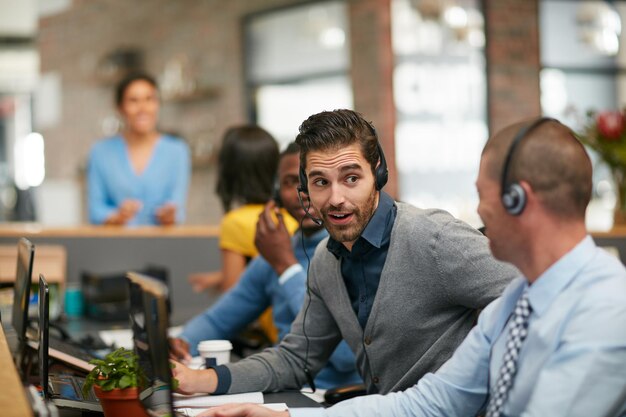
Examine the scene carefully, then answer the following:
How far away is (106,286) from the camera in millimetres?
3914

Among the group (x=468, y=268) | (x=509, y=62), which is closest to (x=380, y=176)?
(x=468, y=268)

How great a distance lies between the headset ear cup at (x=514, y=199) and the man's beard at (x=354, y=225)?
2.11 feet

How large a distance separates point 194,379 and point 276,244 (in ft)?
2.33

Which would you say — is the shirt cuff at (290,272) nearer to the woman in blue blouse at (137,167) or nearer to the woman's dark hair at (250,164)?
the woman's dark hair at (250,164)

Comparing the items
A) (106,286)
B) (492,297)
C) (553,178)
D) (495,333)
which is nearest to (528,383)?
(495,333)

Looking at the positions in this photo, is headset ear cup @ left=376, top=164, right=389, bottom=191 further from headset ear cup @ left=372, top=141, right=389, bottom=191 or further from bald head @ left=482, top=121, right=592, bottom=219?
bald head @ left=482, top=121, right=592, bottom=219

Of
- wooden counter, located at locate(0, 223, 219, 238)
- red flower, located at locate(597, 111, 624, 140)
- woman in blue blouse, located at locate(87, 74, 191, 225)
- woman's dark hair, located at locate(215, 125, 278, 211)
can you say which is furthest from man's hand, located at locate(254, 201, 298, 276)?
red flower, located at locate(597, 111, 624, 140)

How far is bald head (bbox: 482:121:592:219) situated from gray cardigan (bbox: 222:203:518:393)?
57 centimetres

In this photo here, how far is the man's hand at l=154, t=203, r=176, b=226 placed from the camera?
172 inches

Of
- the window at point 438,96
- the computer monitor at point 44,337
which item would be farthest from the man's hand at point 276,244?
the window at point 438,96

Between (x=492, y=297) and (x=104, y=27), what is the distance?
7.19m

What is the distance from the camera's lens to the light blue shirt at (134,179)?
449 centimetres

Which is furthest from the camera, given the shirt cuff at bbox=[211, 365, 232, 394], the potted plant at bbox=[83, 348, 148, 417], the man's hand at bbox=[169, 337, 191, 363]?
the man's hand at bbox=[169, 337, 191, 363]

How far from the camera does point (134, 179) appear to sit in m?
4.50
